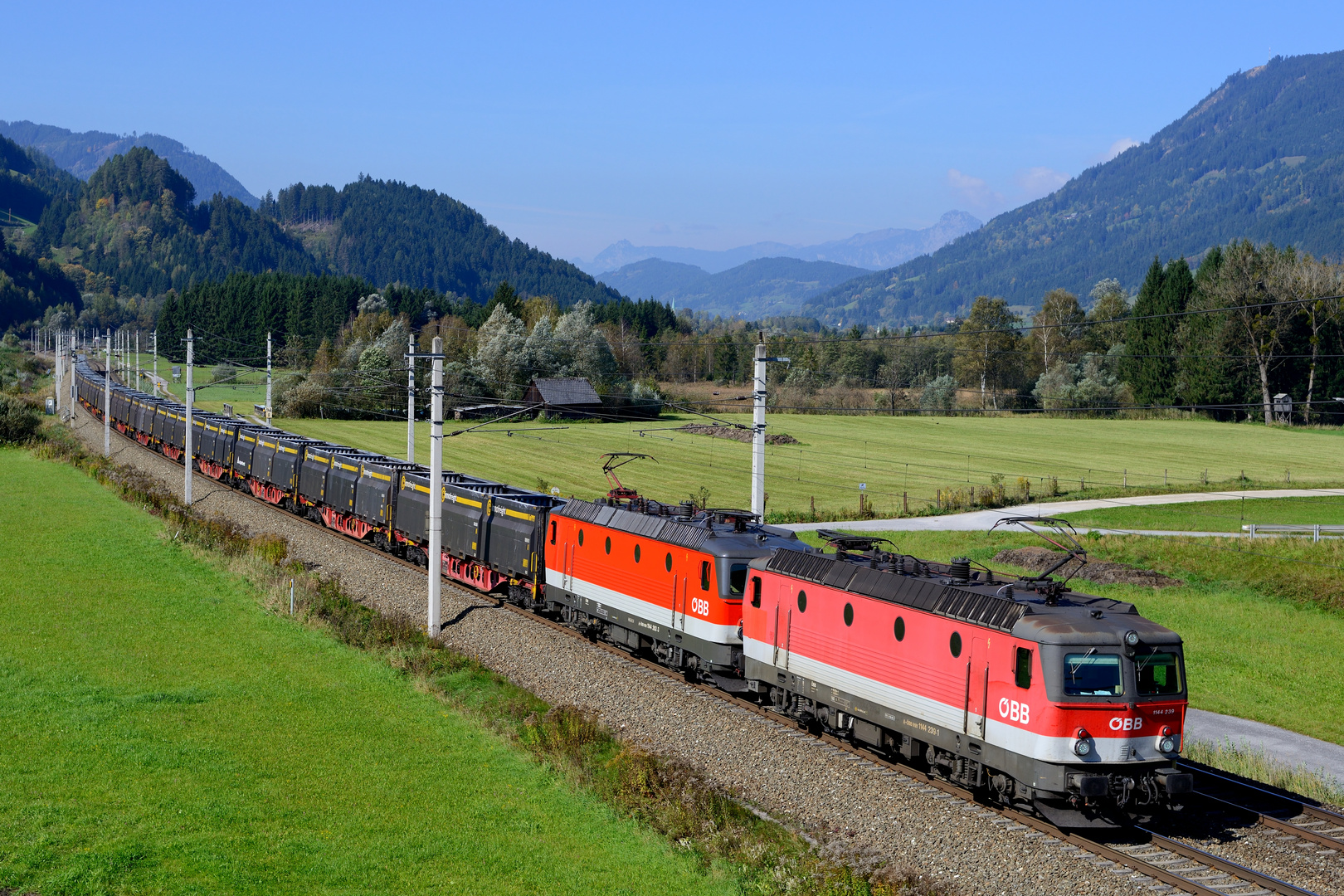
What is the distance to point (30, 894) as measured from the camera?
1354cm

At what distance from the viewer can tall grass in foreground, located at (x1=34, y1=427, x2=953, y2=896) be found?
14648mm

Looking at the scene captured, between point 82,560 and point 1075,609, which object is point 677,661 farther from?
point 82,560

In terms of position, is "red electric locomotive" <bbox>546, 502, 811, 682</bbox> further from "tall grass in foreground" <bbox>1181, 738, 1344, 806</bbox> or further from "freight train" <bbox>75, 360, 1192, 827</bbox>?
"tall grass in foreground" <bbox>1181, 738, 1344, 806</bbox>

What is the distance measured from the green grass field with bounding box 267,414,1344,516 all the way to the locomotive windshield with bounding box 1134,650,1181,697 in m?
43.8

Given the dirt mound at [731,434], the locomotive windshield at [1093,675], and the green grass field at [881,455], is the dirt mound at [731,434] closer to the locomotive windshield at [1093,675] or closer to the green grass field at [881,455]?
the green grass field at [881,455]

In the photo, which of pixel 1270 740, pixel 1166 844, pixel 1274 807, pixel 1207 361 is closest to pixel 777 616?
pixel 1166 844

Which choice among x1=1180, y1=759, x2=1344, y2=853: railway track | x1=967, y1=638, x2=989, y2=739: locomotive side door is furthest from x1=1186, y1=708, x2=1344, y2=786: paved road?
x1=967, y1=638, x2=989, y2=739: locomotive side door

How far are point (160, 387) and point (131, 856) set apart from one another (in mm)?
134567

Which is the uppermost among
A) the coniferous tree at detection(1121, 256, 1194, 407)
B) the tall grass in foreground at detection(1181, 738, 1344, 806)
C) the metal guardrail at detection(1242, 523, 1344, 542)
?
the coniferous tree at detection(1121, 256, 1194, 407)

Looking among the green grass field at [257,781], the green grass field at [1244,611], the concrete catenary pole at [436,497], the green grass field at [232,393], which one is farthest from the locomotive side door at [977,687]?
the green grass field at [232,393]

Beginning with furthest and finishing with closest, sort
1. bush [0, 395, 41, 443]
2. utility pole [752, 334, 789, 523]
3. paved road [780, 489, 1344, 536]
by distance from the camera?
1. bush [0, 395, 41, 443]
2. paved road [780, 489, 1344, 536]
3. utility pole [752, 334, 789, 523]

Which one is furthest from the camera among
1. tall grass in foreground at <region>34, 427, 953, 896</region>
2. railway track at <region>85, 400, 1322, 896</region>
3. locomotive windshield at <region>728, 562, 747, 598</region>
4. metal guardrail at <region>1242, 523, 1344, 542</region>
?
metal guardrail at <region>1242, 523, 1344, 542</region>

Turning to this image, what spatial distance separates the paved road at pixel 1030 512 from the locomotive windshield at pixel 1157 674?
33509mm

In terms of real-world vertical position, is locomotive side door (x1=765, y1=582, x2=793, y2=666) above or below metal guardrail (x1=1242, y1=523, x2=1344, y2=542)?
above
